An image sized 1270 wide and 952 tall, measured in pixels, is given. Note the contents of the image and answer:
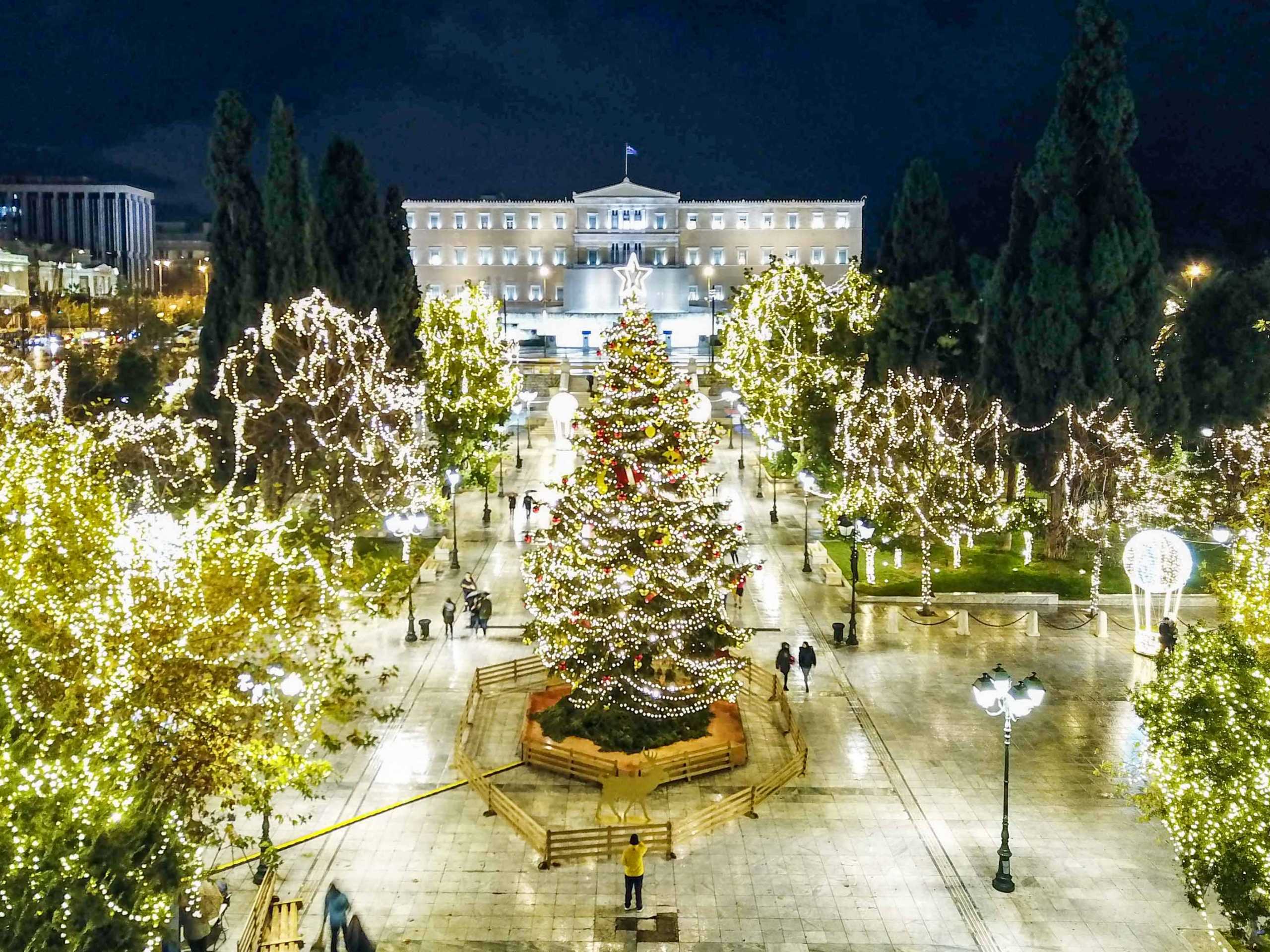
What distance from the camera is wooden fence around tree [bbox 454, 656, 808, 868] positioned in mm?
14445

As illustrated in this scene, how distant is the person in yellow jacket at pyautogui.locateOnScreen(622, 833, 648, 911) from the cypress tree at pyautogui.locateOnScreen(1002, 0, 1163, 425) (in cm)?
2268

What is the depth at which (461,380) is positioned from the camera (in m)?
37.0

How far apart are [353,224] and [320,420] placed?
37.6 ft

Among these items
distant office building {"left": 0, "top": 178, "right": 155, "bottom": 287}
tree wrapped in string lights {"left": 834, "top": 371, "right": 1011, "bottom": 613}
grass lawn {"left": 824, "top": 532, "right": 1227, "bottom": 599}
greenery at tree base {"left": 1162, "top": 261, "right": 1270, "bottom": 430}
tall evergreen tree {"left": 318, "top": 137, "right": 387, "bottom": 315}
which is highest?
distant office building {"left": 0, "top": 178, "right": 155, "bottom": 287}

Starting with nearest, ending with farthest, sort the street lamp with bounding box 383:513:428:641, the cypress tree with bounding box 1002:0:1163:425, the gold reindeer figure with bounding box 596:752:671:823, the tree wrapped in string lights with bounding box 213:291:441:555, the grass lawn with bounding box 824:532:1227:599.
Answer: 1. the gold reindeer figure with bounding box 596:752:671:823
2. the street lamp with bounding box 383:513:428:641
3. the grass lawn with bounding box 824:532:1227:599
4. the tree wrapped in string lights with bounding box 213:291:441:555
5. the cypress tree with bounding box 1002:0:1163:425

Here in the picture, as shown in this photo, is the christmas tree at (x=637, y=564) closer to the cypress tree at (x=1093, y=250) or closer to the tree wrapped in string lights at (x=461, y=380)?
the cypress tree at (x=1093, y=250)

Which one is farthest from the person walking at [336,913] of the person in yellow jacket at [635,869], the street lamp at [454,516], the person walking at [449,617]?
the street lamp at [454,516]

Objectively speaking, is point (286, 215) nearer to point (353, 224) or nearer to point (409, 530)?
point (353, 224)

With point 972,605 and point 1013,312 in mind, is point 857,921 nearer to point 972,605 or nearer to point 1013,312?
point 972,605

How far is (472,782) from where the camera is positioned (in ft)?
53.9

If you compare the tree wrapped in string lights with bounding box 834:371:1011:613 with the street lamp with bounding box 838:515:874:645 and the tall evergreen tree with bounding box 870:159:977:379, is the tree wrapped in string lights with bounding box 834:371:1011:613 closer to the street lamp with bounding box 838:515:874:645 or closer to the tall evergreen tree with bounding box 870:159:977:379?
the street lamp with bounding box 838:515:874:645

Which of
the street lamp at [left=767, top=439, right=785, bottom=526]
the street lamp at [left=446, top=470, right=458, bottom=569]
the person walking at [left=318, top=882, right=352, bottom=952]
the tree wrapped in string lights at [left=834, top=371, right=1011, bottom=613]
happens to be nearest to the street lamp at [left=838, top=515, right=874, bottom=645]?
the tree wrapped in string lights at [left=834, top=371, right=1011, bottom=613]

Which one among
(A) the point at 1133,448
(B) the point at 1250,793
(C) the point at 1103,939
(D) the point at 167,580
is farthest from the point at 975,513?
(D) the point at 167,580

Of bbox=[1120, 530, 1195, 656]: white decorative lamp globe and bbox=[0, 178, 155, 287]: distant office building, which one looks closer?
bbox=[1120, 530, 1195, 656]: white decorative lamp globe
